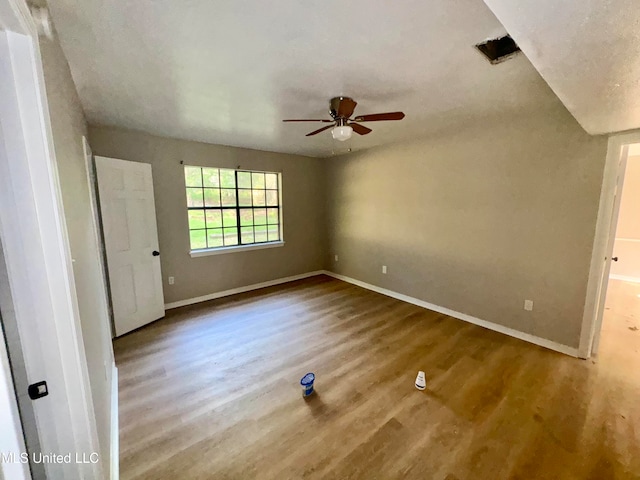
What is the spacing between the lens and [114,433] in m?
1.73

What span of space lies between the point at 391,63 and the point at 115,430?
3010 millimetres

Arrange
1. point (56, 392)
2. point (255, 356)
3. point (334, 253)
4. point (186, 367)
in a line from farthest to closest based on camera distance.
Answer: point (334, 253)
point (255, 356)
point (186, 367)
point (56, 392)

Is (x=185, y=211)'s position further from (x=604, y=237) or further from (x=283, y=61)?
(x=604, y=237)

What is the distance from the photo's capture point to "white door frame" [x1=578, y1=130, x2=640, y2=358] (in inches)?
90.3

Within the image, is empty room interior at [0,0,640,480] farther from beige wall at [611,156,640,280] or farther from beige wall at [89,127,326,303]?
beige wall at [611,156,640,280]

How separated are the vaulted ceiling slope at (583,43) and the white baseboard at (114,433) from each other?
2.77m

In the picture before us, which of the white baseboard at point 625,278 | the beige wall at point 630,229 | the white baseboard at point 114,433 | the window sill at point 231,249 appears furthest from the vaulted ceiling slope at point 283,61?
the white baseboard at point 625,278

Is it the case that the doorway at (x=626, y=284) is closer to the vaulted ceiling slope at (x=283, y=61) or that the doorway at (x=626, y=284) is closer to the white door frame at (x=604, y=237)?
the white door frame at (x=604, y=237)

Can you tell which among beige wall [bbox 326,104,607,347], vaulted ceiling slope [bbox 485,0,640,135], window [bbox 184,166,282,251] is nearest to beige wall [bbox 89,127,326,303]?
window [bbox 184,166,282,251]

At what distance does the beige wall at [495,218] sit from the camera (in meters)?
2.54

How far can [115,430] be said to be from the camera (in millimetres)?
1758

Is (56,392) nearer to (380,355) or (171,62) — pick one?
(171,62)

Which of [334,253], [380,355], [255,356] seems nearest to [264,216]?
[334,253]

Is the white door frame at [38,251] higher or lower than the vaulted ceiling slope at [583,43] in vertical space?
lower
